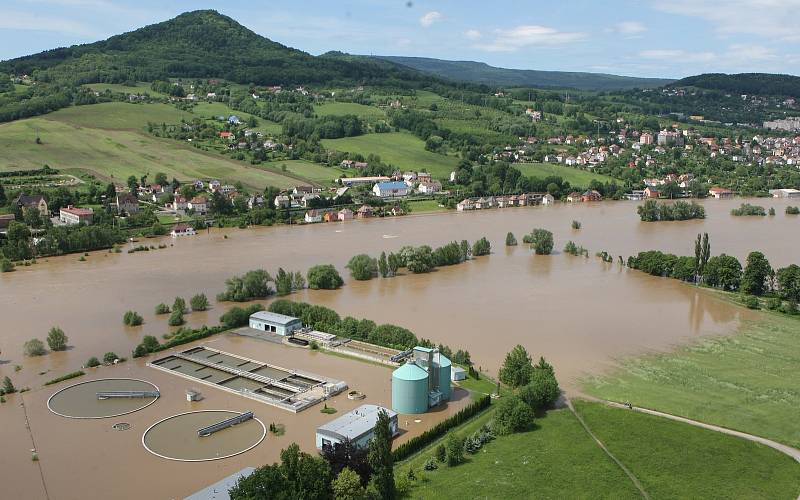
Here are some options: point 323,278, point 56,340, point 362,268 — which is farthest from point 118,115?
point 56,340

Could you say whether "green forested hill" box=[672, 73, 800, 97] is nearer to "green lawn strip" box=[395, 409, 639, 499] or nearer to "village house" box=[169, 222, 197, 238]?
"village house" box=[169, 222, 197, 238]

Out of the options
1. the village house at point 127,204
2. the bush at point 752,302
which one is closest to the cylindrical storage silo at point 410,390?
the bush at point 752,302

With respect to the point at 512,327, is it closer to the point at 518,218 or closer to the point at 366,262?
the point at 366,262

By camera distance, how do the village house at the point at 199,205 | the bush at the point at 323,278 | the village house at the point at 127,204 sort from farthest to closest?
the village house at the point at 199,205
the village house at the point at 127,204
the bush at the point at 323,278

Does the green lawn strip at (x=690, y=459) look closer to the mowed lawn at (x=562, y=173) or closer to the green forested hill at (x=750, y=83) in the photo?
the mowed lawn at (x=562, y=173)

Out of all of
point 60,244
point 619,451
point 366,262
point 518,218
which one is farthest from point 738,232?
point 60,244

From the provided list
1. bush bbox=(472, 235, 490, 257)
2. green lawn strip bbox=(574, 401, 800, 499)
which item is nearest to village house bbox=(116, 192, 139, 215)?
bush bbox=(472, 235, 490, 257)
